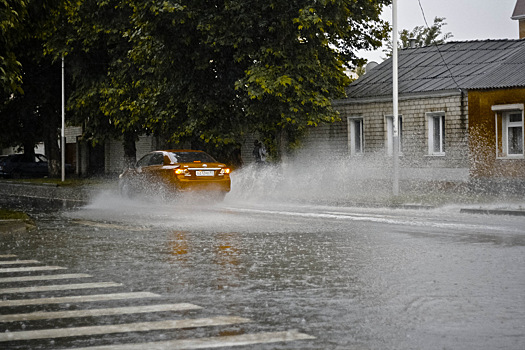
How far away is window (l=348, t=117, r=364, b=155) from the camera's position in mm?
38656

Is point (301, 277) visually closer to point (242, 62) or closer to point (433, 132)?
point (242, 62)

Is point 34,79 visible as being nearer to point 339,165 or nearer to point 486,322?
point 339,165

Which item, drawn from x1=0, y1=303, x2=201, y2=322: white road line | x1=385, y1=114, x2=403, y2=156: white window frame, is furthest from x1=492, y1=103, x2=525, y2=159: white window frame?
x1=0, y1=303, x2=201, y2=322: white road line

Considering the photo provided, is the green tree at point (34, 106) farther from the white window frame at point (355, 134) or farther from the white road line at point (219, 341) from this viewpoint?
the white road line at point (219, 341)

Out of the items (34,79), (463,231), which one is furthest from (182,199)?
(34,79)

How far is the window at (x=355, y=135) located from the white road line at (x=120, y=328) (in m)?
31.3

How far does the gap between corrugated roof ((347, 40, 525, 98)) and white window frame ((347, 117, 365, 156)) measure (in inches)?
44.7

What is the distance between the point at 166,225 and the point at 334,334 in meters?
11.4

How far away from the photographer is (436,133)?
116ft

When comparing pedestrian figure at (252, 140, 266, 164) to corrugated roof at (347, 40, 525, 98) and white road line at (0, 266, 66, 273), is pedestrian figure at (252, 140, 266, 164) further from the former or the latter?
white road line at (0, 266, 66, 273)

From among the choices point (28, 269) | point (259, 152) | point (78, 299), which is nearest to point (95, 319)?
point (78, 299)

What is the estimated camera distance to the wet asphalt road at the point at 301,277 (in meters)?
7.07

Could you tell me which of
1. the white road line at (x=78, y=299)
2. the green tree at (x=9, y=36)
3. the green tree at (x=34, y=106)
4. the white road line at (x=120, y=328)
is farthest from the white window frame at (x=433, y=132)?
the white road line at (x=120, y=328)

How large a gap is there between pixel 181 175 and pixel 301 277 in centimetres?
1548
